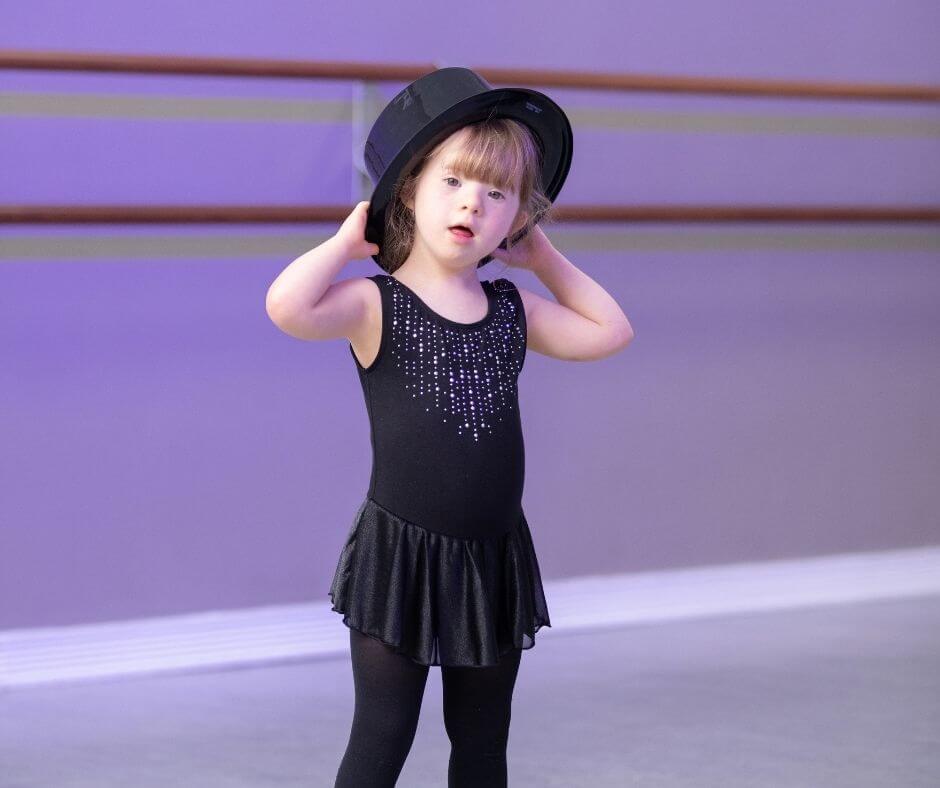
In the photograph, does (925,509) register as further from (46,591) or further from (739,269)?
(46,591)

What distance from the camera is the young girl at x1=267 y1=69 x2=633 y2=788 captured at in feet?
Result: 3.82

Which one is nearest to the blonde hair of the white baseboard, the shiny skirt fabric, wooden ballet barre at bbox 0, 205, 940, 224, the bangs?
the bangs

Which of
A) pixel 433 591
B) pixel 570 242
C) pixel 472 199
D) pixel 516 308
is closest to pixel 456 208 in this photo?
pixel 472 199

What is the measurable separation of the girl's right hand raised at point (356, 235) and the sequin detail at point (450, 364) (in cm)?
4

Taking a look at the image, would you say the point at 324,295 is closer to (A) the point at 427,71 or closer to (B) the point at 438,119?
(B) the point at 438,119

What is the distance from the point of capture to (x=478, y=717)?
1.23m

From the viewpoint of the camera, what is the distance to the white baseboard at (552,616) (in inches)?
80.4

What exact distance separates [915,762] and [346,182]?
3.99 feet

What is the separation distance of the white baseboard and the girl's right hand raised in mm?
1085

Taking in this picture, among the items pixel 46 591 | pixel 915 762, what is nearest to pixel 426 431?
pixel 915 762

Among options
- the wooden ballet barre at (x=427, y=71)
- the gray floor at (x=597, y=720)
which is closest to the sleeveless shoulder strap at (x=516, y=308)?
the gray floor at (x=597, y=720)

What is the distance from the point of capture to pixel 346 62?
1972 mm

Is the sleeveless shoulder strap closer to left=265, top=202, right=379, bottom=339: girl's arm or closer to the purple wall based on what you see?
left=265, top=202, right=379, bottom=339: girl's arm

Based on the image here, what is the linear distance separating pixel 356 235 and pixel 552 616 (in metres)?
1.27
